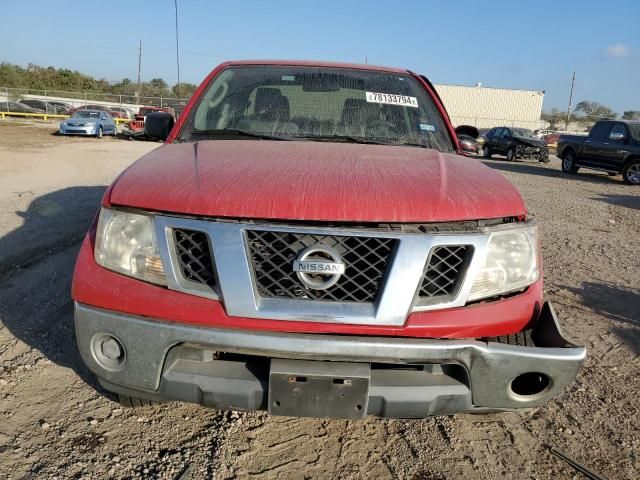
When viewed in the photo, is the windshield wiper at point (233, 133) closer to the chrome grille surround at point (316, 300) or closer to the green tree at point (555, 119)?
the chrome grille surround at point (316, 300)

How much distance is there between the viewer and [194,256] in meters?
1.87

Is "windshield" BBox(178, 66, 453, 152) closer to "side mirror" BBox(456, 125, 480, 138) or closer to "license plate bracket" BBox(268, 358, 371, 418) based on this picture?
"side mirror" BBox(456, 125, 480, 138)

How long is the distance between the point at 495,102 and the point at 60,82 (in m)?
49.8

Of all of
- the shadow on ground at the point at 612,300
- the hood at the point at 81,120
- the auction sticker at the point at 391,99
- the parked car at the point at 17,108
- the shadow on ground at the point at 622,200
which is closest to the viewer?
the auction sticker at the point at 391,99

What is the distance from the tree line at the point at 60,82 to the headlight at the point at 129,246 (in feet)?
178

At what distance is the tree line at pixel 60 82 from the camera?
54.6 m

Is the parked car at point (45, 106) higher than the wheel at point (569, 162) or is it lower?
higher

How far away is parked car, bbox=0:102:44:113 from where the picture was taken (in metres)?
37.4

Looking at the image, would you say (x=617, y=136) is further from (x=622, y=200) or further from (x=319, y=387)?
(x=319, y=387)

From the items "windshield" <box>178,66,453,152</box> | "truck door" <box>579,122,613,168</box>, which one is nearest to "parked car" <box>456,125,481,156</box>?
"windshield" <box>178,66,453,152</box>

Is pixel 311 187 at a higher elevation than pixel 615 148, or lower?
higher

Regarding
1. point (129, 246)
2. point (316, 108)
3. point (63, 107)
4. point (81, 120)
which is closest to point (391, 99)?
point (316, 108)

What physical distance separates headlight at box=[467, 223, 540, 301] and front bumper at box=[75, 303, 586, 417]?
214 millimetres

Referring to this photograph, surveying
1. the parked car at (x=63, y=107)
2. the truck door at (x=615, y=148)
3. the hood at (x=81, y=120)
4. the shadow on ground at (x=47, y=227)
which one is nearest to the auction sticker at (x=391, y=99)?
the shadow on ground at (x=47, y=227)
